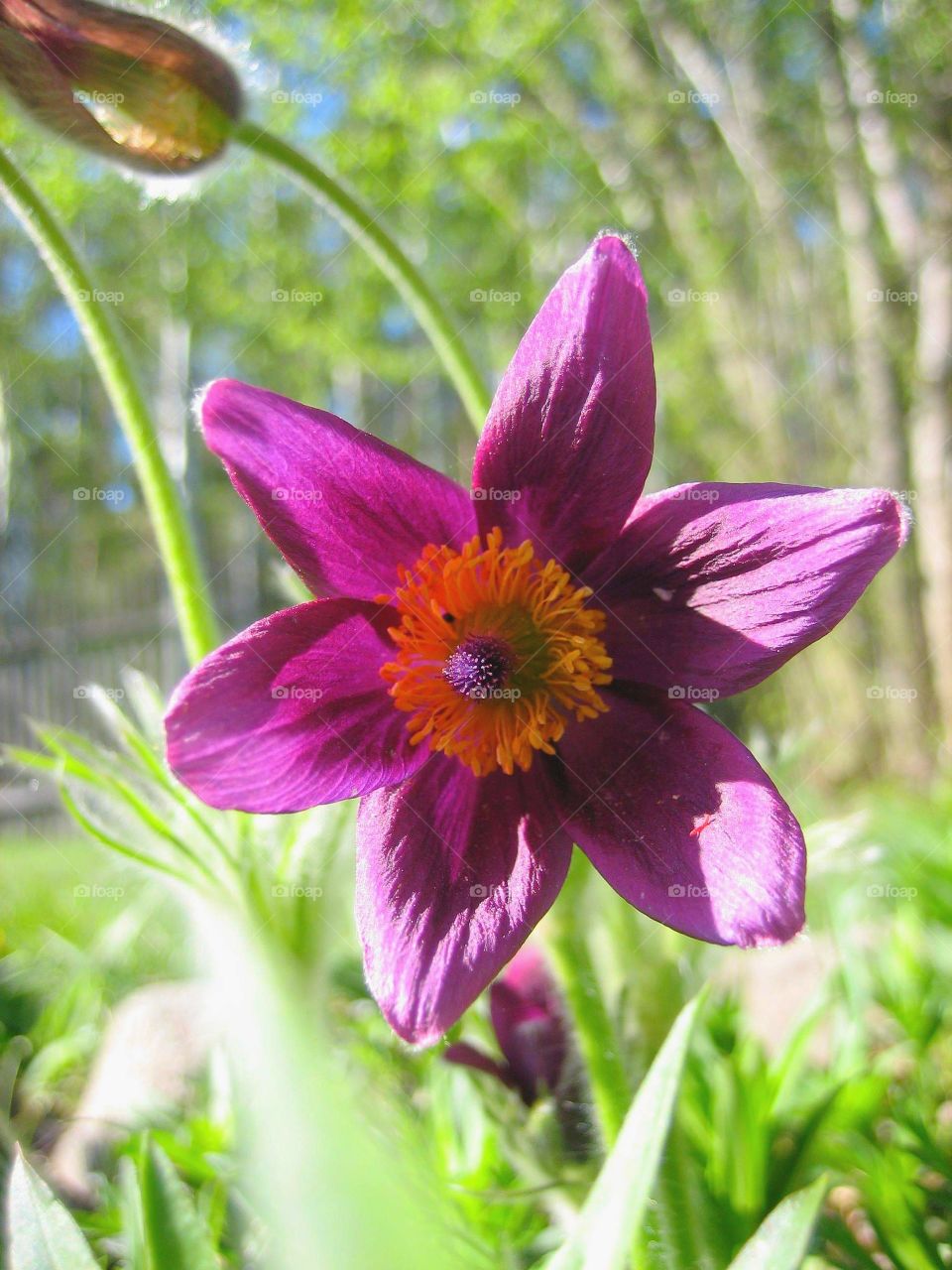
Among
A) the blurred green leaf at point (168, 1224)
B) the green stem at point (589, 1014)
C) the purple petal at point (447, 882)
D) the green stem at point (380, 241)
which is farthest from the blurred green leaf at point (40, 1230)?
the green stem at point (380, 241)

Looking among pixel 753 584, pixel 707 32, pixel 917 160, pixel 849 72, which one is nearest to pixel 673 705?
pixel 753 584

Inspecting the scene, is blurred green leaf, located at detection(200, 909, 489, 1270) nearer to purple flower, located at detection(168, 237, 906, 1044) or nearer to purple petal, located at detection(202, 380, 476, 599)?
purple flower, located at detection(168, 237, 906, 1044)

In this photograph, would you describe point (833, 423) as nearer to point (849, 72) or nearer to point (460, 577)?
point (849, 72)

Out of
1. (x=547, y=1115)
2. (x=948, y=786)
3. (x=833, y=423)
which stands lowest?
(x=948, y=786)

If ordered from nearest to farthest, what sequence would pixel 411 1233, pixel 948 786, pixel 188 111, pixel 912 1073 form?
pixel 411 1233 < pixel 188 111 < pixel 912 1073 < pixel 948 786

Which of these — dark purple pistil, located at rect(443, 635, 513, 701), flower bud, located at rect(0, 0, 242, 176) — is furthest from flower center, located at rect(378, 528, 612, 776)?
flower bud, located at rect(0, 0, 242, 176)

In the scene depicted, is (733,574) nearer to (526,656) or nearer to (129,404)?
(526,656)

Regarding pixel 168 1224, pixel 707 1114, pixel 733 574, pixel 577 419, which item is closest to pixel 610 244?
pixel 577 419
